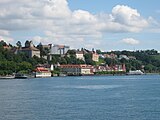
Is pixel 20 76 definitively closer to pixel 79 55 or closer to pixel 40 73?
pixel 40 73

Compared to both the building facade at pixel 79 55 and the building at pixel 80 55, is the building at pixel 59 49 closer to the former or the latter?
the building facade at pixel 79 55

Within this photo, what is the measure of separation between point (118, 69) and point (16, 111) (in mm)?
147055

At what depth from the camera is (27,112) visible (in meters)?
33.5

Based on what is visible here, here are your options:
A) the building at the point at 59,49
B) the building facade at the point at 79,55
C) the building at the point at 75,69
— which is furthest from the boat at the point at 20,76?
the building at the point at 59,49

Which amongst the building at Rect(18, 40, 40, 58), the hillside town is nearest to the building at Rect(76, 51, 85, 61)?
the hillside town

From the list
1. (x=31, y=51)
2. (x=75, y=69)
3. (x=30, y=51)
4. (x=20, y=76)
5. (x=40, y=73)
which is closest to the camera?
(x=20, y=76)

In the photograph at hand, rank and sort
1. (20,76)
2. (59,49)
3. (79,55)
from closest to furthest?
(20,76) < (79,55) < (59,49)

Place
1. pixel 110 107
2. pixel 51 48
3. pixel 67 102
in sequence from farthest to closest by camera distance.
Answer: pixel 51 48, pixel 67 102, pixel 110 107

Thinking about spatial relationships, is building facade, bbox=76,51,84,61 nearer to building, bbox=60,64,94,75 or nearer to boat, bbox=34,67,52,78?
building, bbox=60,64,94,75

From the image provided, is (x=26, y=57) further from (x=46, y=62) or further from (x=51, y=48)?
(x=51, y=48)

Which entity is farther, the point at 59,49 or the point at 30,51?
the point at 59,49

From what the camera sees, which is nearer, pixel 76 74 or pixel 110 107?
pixel 110 107

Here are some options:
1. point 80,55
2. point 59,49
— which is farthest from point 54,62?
point 59,49

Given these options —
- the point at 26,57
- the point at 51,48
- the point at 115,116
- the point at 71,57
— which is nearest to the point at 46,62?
the point at 26,57
